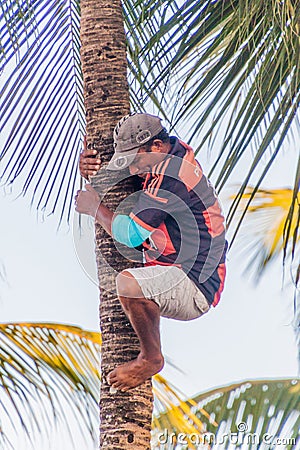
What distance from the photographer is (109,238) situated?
12.5ft

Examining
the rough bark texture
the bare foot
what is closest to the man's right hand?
the rough bark texture

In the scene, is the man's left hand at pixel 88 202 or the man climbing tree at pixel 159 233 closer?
the man climbing tree at pixel 159 233

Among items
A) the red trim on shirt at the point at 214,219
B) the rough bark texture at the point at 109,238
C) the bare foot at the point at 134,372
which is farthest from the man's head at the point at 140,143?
the bare foot at the point at 134,372

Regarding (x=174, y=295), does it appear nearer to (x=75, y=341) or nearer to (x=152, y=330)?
(x=152, y=330)

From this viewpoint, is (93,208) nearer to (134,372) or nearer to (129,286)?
(129,286)

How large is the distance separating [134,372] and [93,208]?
69 cm

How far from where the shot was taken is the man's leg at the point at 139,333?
11.5 feet

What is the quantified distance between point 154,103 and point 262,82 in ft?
3.57

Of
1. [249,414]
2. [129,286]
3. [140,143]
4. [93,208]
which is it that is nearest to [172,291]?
[129,286]

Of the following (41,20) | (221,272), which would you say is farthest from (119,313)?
(41,20)

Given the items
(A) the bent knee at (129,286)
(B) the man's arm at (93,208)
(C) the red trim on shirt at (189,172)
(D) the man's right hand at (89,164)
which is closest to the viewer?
(A) the bent knee at (129,286)

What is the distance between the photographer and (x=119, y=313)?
375 centimetres

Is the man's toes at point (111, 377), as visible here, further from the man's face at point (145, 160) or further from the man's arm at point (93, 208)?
the man's face at point (145, 160)

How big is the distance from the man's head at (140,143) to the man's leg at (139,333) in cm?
47
